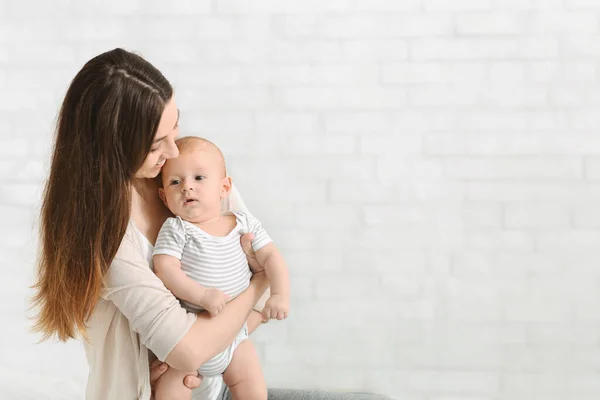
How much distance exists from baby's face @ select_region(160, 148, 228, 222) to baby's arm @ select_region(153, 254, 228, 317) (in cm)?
14

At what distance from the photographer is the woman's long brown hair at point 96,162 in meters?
1.58

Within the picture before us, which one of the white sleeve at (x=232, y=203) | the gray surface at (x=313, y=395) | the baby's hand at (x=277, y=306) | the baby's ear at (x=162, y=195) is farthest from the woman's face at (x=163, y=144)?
the gray surface at (x=313, y=395)

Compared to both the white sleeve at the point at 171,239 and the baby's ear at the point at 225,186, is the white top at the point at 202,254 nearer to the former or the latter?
the white sleeve at the point at 171,239

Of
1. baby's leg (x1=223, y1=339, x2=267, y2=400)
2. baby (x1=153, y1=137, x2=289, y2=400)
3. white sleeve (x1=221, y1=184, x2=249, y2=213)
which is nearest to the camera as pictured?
baby (x1=153, y1=137, x2=289, y2=400)

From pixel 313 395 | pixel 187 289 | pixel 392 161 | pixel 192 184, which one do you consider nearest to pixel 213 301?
pixel 187 289

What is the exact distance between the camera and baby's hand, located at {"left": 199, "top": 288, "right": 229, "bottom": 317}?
1.66 metres

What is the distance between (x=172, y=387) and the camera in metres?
1.71

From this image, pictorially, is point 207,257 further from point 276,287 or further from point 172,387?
point 172,387

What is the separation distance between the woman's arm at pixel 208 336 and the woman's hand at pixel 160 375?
4.0 inches

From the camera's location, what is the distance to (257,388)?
1.80 meters

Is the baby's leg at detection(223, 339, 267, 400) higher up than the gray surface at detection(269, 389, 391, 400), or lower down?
higher up

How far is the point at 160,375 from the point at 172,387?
0.16ft

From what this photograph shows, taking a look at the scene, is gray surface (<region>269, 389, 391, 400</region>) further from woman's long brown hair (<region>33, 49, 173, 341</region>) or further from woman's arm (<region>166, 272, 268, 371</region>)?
woman's long brown hair (<region>33, 49, 173, 341</region>)

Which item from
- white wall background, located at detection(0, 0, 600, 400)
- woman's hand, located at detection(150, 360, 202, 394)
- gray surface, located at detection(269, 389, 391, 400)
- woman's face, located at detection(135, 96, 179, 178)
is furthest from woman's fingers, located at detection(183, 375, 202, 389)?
white wall background, located at detection(0, 0, 600, 400)
